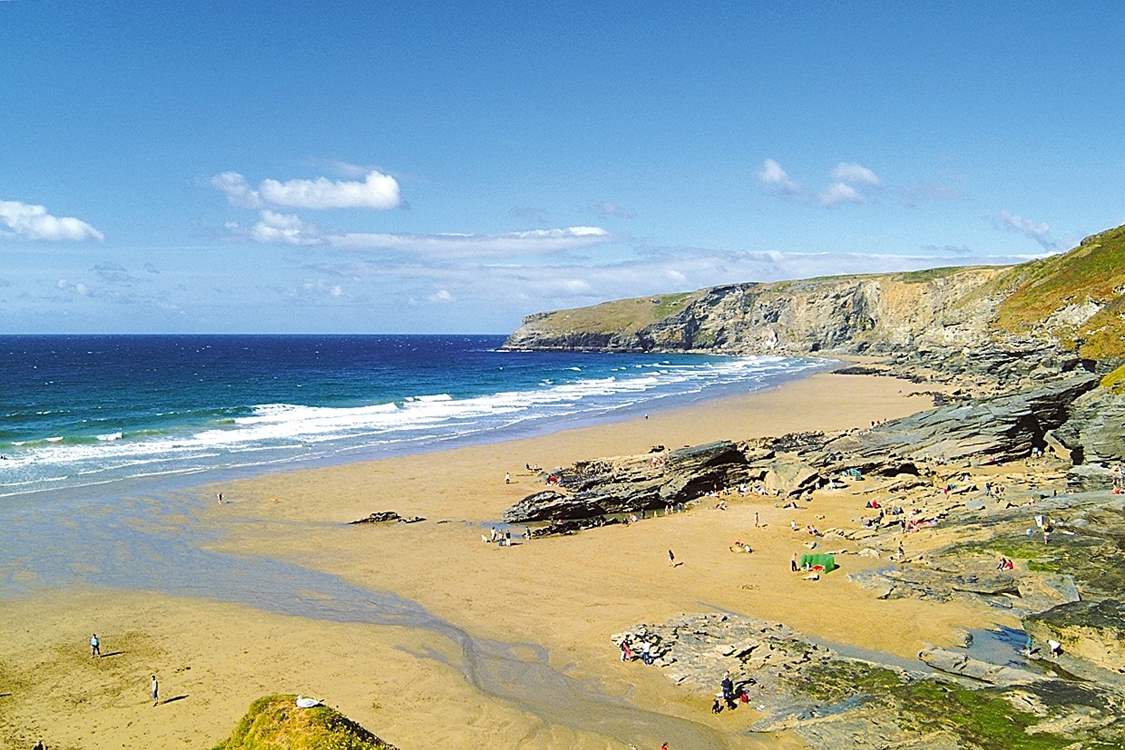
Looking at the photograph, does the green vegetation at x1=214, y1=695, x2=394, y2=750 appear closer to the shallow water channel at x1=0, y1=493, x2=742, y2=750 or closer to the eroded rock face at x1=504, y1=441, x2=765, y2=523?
the shallow water channel at x1=0, y1=493, x2=742, y2=750

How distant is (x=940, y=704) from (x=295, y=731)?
564 inches

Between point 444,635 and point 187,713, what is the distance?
273 inches

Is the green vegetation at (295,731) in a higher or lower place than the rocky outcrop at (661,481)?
higher

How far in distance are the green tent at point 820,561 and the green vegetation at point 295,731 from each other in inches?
849

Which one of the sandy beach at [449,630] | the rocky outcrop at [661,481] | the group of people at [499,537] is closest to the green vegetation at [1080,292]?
the rocky outcrop at [661,481]

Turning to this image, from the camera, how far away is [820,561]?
25.1 meters

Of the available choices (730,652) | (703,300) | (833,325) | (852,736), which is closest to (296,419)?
(730,652)

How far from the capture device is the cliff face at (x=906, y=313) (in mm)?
75188

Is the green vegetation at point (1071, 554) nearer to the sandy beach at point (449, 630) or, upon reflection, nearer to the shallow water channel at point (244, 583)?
the sandy beach at point (449, 630)

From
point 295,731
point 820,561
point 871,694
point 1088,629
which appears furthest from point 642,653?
point 295,731

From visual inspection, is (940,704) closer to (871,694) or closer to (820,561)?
(871,694)

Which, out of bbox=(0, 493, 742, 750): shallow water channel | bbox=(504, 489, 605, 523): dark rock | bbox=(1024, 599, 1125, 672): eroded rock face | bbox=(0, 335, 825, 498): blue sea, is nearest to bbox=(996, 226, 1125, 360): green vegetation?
bbox=(0, 335, 825, 498): blue sea

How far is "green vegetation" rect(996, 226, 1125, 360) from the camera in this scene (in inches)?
2441

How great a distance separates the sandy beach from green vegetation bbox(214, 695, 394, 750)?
10.0 metres
